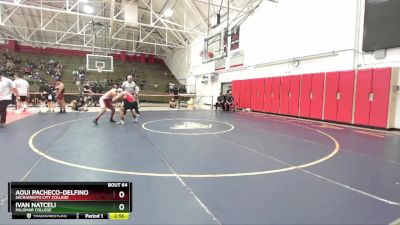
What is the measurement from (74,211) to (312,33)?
12.6m

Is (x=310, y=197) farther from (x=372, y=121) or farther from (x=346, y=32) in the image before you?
(x=346, y=32)

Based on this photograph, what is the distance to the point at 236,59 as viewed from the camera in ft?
59.9

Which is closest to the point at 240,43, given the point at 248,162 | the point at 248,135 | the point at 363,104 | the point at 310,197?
the point at 363,104

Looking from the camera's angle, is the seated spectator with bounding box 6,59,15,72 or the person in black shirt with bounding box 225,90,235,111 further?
the seated spectator with bounding box 6,59,15,72

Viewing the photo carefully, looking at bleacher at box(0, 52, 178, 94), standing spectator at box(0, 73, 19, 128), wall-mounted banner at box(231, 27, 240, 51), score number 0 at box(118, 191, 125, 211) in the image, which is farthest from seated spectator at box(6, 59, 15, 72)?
score number 0 at box(118, 191, 125, 211)

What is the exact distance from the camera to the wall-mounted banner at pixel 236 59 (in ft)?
58.0

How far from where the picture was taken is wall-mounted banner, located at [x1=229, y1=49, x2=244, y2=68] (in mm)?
17672

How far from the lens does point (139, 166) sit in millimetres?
4090
